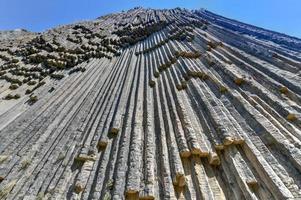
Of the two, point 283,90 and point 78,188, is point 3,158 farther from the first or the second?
point 283,90

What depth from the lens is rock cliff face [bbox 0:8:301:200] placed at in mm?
4145

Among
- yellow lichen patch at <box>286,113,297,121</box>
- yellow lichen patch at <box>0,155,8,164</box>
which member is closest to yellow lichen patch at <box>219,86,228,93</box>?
yellow lichen patch at <box>286,113,297,121</box>

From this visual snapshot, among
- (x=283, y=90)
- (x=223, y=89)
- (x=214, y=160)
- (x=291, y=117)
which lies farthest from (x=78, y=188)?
(x=283, y=90)

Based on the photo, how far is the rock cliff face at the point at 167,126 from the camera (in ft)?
13.6

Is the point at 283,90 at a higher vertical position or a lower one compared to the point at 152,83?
lower

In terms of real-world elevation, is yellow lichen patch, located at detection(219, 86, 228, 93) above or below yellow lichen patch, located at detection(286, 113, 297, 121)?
above

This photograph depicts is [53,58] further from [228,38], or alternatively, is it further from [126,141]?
[126,141]

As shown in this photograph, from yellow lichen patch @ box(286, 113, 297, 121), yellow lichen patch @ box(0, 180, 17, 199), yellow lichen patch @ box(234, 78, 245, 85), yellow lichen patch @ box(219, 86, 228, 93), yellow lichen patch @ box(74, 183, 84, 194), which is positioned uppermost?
yellow lichen patch @ box(234, 78, 245, 85)

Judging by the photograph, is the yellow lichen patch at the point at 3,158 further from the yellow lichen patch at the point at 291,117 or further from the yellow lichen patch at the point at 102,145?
the yellow lichen patch at the point at 291,117

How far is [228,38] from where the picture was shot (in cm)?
1027

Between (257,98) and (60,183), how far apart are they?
3083 millimetres

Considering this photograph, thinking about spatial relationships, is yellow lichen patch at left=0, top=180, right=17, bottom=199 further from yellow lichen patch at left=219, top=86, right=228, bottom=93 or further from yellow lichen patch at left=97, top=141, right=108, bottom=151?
yellow lichen patch at left=219, top=86, right=228, bottom=93

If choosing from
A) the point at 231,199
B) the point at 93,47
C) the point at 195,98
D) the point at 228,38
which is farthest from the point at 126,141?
the point at 93,47

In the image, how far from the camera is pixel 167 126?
568 cm
